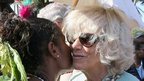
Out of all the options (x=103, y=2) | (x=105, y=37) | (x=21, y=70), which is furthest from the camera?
(x=105, y=37)

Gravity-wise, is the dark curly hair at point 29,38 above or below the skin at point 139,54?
above

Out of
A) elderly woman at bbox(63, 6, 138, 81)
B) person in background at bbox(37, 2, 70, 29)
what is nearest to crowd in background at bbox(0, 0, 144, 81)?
elderly woman at bbox(63, 6, 138, 81)

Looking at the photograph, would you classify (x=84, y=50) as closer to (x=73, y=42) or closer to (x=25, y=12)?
(x=73, y=42)

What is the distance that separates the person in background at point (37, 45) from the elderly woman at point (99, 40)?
0.36m

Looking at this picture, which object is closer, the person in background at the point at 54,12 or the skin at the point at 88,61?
the skin at the point at 88,61

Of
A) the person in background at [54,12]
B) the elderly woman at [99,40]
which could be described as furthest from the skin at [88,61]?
the person in background at [54,12]

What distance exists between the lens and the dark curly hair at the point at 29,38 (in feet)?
6.98

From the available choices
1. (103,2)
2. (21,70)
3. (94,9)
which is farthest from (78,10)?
(21,70)

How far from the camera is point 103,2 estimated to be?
2.52 metres

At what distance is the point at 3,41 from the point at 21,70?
204mm

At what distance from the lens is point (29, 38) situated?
214cm

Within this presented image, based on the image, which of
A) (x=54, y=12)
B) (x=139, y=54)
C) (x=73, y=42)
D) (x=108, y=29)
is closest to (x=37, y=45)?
(x=73, y=42)

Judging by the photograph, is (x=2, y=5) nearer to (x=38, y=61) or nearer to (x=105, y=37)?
(x=105, y=37)

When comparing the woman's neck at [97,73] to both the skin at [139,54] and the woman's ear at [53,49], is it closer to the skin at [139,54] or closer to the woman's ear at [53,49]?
the woman's ear at [53,49]
